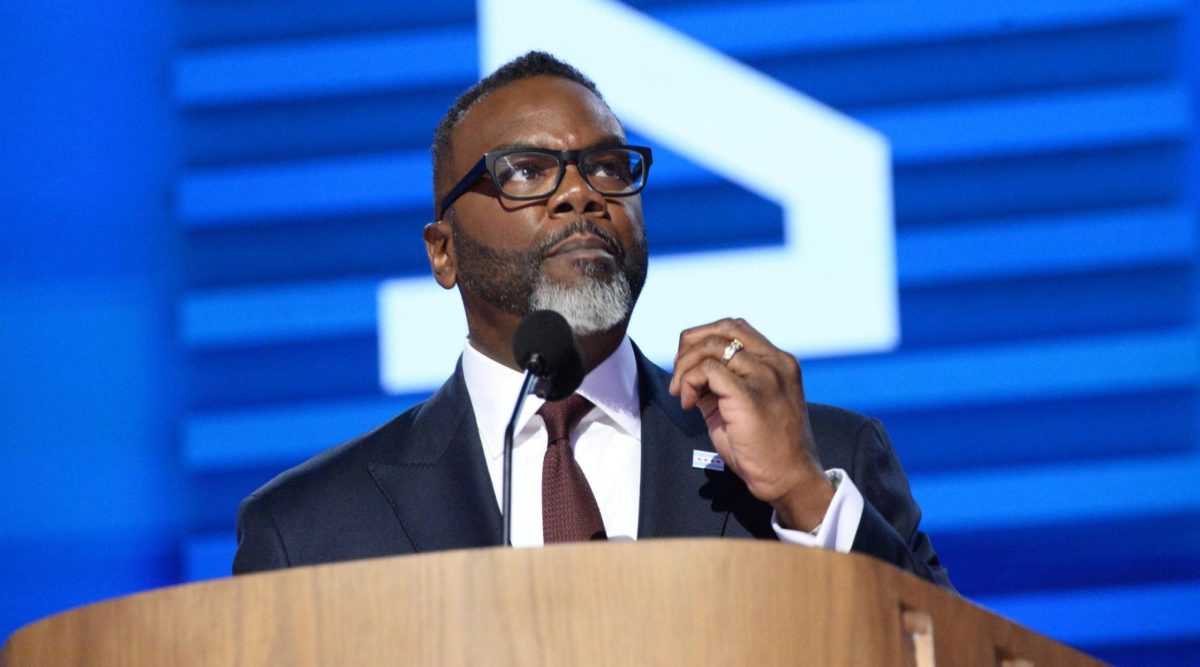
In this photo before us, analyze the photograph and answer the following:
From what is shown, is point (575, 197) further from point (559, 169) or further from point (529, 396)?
point (529, 396)

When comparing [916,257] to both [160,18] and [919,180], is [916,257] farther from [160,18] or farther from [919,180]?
[160,18]

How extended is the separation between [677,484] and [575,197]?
42cm

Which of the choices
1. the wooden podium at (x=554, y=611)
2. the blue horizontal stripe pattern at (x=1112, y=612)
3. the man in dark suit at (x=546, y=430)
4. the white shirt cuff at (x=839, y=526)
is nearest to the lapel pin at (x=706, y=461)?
the man in dark suit at (x=546, y=430)

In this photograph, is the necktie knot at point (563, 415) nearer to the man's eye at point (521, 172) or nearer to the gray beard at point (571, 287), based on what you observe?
the gray beard at point (571, 287)

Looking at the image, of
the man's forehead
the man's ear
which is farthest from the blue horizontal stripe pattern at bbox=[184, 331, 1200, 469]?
the man's forehead

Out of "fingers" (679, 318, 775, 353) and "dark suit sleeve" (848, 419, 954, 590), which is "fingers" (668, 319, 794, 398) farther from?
"dark suit sleeve" (848, 419, 954, 590)

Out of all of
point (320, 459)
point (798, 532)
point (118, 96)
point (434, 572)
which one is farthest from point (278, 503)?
point (118, 96)

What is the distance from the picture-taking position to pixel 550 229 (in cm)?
230

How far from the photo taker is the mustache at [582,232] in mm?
2295

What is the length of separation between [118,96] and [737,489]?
5.83ft

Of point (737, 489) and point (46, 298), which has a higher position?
point (46, 298)

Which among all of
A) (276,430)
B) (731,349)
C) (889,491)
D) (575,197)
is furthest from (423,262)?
(731,349)

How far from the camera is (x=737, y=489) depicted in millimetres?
2236

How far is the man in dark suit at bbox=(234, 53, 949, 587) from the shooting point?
223 centimetres
